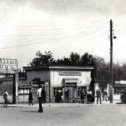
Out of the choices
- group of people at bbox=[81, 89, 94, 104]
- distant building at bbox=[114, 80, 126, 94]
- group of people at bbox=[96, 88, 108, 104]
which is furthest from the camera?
distant building at bbox=[114, 80, 126, 94]

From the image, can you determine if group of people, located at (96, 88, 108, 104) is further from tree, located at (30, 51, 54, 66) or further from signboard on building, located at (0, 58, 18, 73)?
tree, located at (30, 51, 54, 66)

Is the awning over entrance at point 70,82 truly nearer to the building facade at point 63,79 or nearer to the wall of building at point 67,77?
the building facade at point 63,79

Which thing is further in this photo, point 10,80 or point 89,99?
point 10,80

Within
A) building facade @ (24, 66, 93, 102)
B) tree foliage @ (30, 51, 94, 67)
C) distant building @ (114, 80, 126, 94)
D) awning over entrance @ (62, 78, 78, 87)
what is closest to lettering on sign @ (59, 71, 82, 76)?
building facade @ (24, 66, 93, 102)

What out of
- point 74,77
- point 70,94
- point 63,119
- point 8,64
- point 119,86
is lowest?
point 70,94

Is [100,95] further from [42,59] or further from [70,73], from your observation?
[42,59]

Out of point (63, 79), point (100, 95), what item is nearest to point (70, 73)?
point (63, 79)

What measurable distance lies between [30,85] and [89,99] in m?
6.88

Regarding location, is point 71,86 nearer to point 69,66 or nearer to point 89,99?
point 69,66

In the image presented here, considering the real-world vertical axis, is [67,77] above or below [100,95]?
above

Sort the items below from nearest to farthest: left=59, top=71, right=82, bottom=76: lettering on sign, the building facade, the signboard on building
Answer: the signboard on building
the building facade
left=59, top=71, right=82, bottom=76: lettering on sign

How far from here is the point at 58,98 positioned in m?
49.9

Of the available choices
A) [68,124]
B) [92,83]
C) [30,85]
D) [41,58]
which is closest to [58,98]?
[30,85]

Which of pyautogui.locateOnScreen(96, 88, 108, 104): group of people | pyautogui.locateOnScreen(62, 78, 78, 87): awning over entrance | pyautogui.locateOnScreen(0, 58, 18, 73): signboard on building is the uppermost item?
pyautogui.locateOnScreen(0, 58, 18, 73): signboard on building
